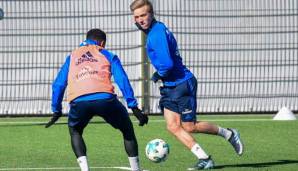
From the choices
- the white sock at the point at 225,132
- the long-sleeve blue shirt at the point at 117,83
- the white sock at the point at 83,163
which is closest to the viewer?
the long-sleeve blue shirt at the point at 117,83

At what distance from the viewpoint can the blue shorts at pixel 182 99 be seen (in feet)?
37.0

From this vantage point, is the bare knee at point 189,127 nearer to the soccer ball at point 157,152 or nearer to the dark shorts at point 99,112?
the soccer ball at point 157,152

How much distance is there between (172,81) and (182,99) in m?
0.24

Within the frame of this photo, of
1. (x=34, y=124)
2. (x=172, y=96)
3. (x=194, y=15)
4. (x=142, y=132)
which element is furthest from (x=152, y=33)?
(x=194, y=15)

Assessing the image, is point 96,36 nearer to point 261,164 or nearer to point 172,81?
point 172,81

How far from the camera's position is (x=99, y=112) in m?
9.84

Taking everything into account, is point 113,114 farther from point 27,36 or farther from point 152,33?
point 27,36

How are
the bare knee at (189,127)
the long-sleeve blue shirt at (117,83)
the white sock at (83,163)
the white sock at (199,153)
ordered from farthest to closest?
1. the bare knee at (189,127)
2. the white sock at (199,153)
3. the white sock at (83,163)
4. the long-sleeve blue shirt at (117,83)

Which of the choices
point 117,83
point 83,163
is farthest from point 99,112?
point 83,163

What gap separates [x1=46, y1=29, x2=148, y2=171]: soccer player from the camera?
9781mm

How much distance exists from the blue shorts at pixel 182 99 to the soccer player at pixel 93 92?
136cm

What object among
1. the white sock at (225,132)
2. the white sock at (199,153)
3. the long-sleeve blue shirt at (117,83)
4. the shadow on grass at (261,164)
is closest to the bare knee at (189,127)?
the white sock at (199,153)

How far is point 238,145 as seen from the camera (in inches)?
459

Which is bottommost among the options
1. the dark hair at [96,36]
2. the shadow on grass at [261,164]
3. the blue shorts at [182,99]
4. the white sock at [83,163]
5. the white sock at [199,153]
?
the shadow on grass at [261,164]
